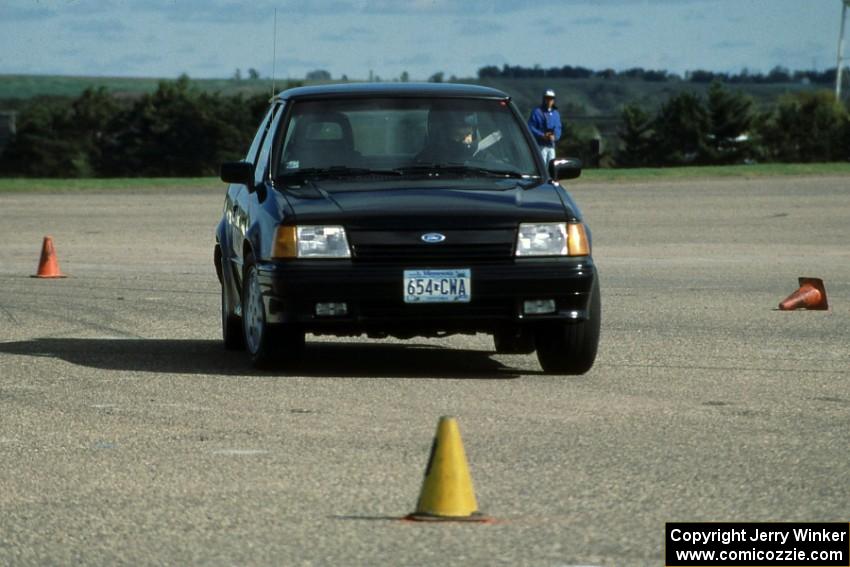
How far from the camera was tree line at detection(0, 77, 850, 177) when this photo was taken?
244ft

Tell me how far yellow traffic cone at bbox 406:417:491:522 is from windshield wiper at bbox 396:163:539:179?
4.80 m

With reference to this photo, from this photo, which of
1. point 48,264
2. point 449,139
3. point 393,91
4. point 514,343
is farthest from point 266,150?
point 48,264

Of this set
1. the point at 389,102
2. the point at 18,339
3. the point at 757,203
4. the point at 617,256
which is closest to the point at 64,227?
the point at 617,256

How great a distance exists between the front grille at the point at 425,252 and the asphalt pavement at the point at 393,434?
2.23 feet

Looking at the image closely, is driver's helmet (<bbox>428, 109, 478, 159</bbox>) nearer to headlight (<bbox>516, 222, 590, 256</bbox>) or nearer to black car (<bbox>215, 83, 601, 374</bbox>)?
black car (<bbox>215, 83, 601, 374</bbox>)

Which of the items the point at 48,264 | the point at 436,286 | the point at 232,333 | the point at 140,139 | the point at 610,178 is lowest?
the point at 140,139

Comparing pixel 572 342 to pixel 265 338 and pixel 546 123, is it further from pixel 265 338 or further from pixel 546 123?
pixel 546 123

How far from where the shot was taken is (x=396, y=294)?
945cm

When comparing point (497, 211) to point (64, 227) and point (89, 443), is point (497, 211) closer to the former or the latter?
point (89, 443)

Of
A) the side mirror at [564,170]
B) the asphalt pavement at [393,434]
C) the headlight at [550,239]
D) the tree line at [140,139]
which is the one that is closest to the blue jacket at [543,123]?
the asphalt pavement at [393,434]

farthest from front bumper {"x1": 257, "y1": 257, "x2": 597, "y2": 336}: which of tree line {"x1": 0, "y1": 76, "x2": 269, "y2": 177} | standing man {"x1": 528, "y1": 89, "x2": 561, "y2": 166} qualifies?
tree line {"x1": 0, "y1": 76, "x2": 269, "y2": 177}

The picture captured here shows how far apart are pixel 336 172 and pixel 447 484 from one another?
4.95m

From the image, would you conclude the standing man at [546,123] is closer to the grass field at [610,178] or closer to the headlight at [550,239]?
the grass field at [610,178]

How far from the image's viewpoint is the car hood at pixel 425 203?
9.55m
